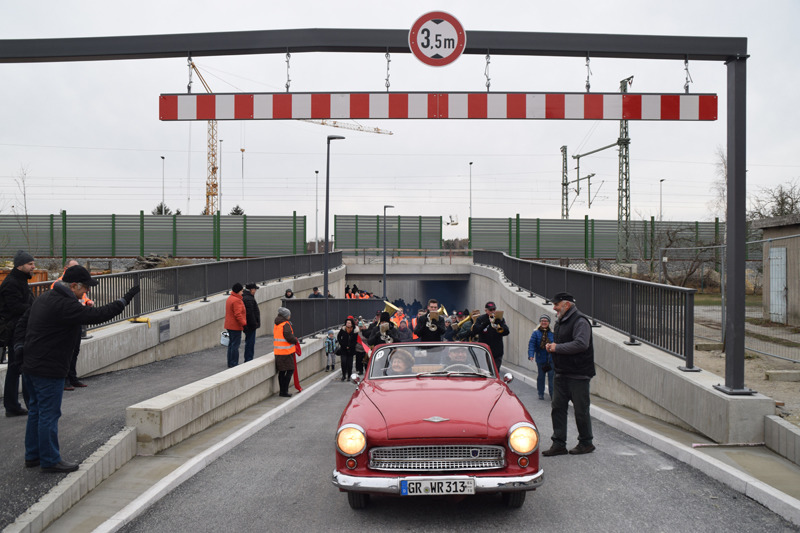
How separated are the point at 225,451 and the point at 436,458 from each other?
3.15 m

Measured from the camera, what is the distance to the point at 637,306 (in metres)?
9.88

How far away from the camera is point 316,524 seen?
184 inches

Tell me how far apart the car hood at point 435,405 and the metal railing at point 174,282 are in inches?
267

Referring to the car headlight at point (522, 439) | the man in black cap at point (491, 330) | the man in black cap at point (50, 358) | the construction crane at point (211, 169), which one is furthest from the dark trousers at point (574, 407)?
the construction crane at point (211, 169)

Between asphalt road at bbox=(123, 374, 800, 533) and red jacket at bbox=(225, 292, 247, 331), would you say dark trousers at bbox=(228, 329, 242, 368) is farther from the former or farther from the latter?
asphalt road at bbox=(123, 374, 800, 533)

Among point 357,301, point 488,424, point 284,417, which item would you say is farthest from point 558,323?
point 357,301

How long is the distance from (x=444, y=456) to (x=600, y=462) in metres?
2.34

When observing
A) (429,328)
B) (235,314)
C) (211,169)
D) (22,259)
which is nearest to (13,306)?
(22,259)

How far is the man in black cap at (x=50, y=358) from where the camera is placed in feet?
16.9

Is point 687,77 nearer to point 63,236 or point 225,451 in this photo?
point 225,451

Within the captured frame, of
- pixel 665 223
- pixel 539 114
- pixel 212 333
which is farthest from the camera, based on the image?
pixel 665 223

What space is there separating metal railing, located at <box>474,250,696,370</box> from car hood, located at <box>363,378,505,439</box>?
3493mm

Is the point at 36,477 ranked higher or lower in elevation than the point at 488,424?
lower

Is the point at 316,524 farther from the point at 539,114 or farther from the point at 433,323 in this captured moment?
the point at 433,323
